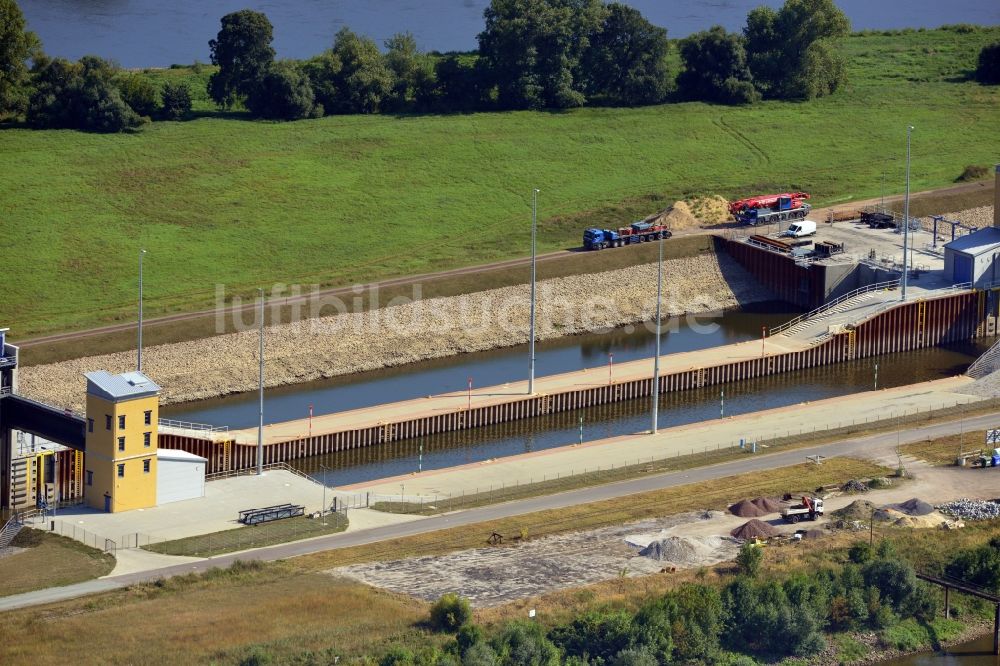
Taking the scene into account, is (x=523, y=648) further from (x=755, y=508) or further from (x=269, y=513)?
(x=755, y=508)

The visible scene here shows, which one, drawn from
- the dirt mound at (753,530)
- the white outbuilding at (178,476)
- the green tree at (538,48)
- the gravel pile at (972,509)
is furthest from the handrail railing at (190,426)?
the green tree at (538,48)

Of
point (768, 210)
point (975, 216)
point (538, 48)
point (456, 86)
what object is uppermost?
point (538, 48)

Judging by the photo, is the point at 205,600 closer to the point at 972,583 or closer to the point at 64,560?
the point at 64,560

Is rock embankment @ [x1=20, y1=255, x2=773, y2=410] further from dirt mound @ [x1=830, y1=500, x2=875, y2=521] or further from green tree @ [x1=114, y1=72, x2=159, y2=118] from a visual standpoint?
green tree @ [x1=114, y1=72, x2=159, y2=118]

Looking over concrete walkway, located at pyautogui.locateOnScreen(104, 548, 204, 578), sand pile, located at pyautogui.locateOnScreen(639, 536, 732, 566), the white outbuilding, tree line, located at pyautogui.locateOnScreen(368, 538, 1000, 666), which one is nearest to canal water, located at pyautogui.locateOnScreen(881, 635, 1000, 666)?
tree line, located at pyautogui.locateOnScreen(368, 538, 1000, 666)

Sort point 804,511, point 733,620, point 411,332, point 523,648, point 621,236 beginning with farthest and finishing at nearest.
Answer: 1. point 621,236
2. point 411,332
3. point 804,511
4. point 733,620
5. point 523,648

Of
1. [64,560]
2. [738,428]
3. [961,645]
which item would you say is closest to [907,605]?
[961,645]

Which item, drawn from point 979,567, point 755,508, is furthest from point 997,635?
point 755,508
